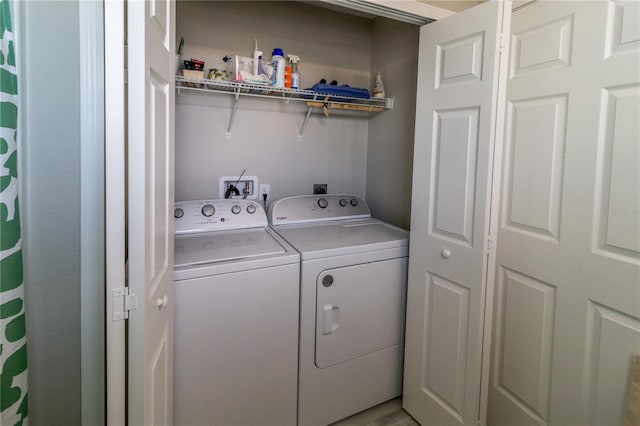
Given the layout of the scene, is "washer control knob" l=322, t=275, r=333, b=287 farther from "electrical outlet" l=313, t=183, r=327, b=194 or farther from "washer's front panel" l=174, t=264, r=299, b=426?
"electrical outlet" l=313, t=183, r=327, b=194

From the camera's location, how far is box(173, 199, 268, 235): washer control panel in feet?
6.20

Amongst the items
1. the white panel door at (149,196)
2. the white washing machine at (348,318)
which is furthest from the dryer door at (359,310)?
the white panel door at (149,196)

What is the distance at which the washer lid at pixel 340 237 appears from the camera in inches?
66.9

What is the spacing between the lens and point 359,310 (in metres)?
1.81

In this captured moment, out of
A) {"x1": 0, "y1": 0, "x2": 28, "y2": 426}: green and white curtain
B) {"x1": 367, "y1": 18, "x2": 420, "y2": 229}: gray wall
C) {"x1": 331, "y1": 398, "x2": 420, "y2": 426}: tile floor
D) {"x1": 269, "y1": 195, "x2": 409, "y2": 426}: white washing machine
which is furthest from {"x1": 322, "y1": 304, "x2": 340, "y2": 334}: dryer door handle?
{"x1": 0, "y1": 0, "x2": 28, "y2": 426}: green and white curtain

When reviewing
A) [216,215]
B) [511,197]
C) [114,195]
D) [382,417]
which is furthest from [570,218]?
[216,215]

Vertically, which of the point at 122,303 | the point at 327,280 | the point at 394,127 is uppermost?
the point at 394,127

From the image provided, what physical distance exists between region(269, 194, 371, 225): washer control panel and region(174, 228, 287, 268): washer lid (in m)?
0.23

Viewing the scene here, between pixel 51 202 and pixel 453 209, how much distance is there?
1.45 meters

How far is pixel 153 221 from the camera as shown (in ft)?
3.23

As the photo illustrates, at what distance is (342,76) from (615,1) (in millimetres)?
1615

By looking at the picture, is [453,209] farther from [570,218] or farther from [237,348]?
[237,348]

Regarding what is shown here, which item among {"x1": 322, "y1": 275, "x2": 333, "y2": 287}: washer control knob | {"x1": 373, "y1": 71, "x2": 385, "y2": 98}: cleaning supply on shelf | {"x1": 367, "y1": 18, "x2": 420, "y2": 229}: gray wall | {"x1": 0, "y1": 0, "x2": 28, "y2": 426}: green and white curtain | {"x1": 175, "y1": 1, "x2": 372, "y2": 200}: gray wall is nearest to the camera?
{"x1": 0, "y1": 0, "x2": 28, "y2": 426}: green and white curtain

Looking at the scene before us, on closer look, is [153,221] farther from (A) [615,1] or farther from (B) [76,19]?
(A) [615,1]
